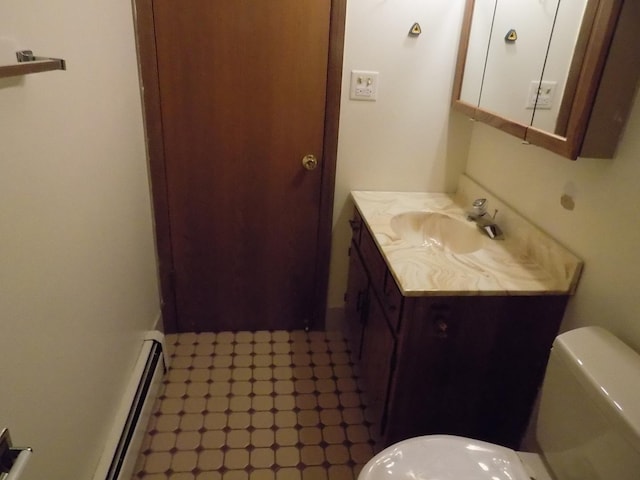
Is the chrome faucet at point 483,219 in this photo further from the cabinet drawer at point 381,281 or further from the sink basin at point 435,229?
the cabinet drawer at point 381,281

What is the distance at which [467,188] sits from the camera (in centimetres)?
203

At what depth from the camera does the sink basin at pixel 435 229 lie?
5.87 feet

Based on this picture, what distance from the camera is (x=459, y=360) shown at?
1.40 metres

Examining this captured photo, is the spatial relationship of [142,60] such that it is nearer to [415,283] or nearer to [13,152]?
[13,152]

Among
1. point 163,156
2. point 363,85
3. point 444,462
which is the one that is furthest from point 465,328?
point 163,156

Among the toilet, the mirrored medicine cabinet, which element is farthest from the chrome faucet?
the toilet

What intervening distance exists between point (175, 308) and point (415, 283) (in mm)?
1424

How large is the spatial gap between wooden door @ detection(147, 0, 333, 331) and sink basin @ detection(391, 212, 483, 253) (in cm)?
42

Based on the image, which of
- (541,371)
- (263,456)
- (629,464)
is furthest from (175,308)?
(629,464)

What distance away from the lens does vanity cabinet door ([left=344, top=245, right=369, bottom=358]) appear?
1.84 meters

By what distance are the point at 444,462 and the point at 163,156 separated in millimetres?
1592

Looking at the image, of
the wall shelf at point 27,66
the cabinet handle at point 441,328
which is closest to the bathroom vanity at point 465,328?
the cabinet handle at point 441,328

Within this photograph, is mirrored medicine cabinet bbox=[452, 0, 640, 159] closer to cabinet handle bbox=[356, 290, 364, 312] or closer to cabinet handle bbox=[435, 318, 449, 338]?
cabinet handle bbox=[435, 318, 449, 338]

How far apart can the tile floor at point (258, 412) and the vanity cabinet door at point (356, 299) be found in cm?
20
